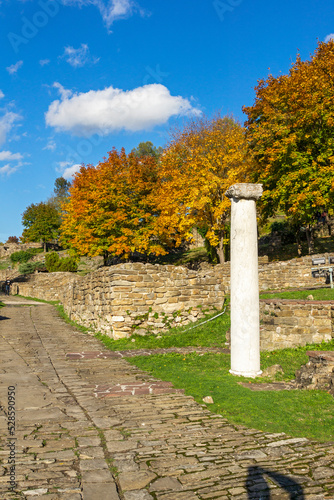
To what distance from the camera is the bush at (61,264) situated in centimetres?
3794

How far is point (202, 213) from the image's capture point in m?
24.0

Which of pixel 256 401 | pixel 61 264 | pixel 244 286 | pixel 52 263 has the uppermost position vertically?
pixel 52 263

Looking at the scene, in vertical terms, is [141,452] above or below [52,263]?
below

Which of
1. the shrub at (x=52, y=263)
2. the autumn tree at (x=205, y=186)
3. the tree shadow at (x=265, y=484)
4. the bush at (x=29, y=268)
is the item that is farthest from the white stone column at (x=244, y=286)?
the bush at (x=29, y=268)

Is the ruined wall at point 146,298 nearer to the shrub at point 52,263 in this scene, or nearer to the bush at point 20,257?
the shrub at point 52,263

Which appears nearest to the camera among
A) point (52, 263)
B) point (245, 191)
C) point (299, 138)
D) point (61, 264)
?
point (245, 191)

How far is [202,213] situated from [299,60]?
34.6ft

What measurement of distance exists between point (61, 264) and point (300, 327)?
32.2m

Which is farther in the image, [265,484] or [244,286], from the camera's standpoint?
[244,286]

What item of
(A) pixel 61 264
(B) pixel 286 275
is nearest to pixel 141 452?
(B) pixel 286 275

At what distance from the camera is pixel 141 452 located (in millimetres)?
3746

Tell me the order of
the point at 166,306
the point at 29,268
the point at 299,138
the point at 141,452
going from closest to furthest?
the point at 141,452 < the point at 166,306 < the point at 299,138 < the point at 29,268

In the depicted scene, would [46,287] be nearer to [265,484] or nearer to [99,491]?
[99,491]

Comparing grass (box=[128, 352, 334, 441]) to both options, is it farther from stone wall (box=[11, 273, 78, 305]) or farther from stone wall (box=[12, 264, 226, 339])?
stone wall (box=[11, 273, 78, 305])
